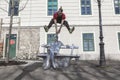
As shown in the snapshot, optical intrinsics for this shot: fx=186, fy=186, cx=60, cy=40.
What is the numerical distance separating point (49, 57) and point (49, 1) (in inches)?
400

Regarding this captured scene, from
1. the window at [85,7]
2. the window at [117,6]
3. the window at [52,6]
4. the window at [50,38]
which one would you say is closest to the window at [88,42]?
the window at [85,7]

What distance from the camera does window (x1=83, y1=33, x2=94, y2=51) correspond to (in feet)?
59.8

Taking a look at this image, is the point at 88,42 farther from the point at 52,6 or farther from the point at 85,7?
the point at 52,6

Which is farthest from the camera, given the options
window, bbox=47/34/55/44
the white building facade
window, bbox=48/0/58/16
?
window, bbox=48/0/58/16

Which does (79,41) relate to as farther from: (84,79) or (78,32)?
(84,79)

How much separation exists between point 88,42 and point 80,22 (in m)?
2.19

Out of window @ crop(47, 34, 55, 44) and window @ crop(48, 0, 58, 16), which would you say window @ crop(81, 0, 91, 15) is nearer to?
window @ crop(48, 0, 58, 16)

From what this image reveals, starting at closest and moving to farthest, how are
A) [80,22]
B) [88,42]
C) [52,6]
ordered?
[88,42]
[80,22]
[52,6]

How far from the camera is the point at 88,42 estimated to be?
18.4m

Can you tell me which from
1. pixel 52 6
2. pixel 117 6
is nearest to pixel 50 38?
pixel 52 6

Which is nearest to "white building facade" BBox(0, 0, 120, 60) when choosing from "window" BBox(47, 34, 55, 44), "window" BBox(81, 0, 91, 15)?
"window" BBox(81, 0, 91, 15)

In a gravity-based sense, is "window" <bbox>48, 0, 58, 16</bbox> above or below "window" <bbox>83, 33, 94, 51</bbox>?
above

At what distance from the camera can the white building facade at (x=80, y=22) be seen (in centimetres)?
1814

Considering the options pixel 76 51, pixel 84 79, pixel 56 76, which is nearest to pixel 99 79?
pixel 84 79
